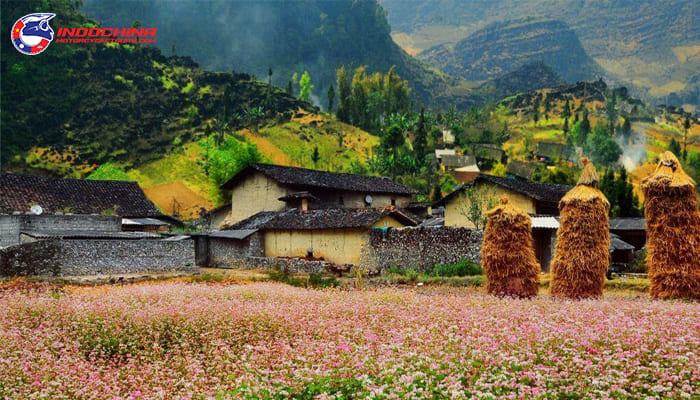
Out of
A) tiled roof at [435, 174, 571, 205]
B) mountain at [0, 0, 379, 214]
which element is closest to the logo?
mountain at [0, 0, 379, 214]

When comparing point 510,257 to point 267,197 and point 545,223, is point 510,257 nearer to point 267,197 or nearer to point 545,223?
point 545,223

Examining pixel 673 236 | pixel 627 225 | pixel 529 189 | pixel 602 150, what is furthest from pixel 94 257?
pixel 602 150

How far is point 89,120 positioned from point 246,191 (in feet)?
178

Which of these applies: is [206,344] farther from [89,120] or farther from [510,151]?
[510,151]

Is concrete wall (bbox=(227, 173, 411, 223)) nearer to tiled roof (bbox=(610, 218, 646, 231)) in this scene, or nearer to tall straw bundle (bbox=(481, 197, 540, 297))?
tiled roof (bbox=(610, 218, 646, 231))

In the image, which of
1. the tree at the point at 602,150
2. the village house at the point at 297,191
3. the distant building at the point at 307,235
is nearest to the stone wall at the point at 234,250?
the distant building at the point at 307,235

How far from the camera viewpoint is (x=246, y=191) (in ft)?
151

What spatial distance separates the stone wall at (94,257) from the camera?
24.3 meters

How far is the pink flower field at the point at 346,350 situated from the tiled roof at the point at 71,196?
2695 centimetres

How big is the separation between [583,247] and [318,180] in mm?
28053

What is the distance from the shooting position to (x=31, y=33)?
2611 inches

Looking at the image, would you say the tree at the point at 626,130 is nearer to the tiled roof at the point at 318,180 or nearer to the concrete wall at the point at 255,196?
the tiled roof at the point at 318,180

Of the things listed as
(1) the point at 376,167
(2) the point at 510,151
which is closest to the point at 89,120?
(1) the point at 376,167

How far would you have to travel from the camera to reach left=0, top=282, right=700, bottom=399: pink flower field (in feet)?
25.3
